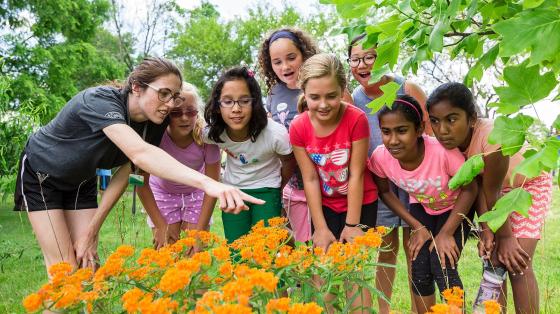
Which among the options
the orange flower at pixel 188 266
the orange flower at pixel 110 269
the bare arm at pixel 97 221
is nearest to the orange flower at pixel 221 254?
the orange flower at pixel 188 266

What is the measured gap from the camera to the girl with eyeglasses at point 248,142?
2.87 m

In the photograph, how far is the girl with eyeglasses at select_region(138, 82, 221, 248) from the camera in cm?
302

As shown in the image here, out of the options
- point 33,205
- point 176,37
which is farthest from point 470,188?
point 176,37

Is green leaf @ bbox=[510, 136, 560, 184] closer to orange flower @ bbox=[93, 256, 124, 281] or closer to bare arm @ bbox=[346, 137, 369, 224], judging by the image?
orange flower @ bbox=[93, 256, 124, 281]

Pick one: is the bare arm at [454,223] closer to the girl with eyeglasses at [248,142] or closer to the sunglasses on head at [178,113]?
the girl with eyeglasses at [248,142]

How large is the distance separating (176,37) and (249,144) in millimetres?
26955

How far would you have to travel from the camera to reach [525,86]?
1264 millimetres

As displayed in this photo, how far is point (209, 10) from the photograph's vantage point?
3428 centimetres

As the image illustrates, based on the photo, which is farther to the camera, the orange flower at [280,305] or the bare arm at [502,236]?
Result: the bare arm at [502,236]

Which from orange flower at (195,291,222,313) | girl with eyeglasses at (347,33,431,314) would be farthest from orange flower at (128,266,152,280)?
girl with eyeglasses at (347,33,431,314)

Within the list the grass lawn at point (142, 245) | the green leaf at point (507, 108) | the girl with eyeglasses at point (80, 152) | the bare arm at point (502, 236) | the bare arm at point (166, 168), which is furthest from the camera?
the grass lawn at point (142, 245)

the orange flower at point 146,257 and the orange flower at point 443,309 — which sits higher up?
the orange flower at point 146,257

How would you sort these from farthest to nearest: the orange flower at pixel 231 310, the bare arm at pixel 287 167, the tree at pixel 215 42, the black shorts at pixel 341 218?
1. the tree at pixel 215 42
2. the bare arm at pixel 287 167
3. the black shorts at pixel 341 218
4. the orange flower at pixel 231 310

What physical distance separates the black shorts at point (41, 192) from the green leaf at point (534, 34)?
209 centimetres
